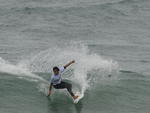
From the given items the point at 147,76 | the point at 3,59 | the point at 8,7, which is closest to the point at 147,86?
the point at 147,76

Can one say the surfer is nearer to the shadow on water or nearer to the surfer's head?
the surfer's head

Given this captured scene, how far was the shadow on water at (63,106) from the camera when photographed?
848 inches

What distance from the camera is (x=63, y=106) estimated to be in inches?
866

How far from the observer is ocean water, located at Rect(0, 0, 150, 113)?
22.8 meters

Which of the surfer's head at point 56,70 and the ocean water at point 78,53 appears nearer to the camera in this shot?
the surfer's head at point 56,70

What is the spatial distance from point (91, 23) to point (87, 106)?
19.9 m

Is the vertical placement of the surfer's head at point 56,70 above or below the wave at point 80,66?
above

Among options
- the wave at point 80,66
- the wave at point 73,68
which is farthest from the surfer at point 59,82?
the wave at point 80,66

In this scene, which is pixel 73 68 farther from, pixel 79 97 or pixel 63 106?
pixel 63 106

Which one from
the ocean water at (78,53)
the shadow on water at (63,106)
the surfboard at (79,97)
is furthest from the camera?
the ocean water at (78,53)

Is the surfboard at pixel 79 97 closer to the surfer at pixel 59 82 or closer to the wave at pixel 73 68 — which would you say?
the surfer at pixel 59 82

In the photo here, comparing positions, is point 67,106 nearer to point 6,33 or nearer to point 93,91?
point 93,91

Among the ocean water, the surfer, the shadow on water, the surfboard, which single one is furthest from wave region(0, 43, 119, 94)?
the surfer

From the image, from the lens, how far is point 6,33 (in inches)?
1496
